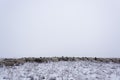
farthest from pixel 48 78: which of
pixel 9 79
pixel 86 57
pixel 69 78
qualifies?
pixel 86 57

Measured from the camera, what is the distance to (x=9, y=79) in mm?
9656

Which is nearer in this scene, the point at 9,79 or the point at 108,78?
the point at 9,79

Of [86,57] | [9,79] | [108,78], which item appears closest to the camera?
[9,79]

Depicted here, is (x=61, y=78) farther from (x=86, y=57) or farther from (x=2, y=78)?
(x=86, y=57)

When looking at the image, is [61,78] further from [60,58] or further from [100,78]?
[60,58]

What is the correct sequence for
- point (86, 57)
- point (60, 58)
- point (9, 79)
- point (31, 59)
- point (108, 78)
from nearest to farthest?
point (9, 79), point (108, 78), point (31, 59), point (60, 58), point (86, 57)

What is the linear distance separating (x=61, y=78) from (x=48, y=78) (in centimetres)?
72

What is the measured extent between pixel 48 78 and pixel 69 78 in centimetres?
116

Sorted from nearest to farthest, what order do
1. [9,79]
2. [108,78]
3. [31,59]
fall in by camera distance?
[9,79] → [108,78] → [31,59]

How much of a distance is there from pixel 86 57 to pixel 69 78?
17.8 meters

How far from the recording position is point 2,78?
9969 millimetres

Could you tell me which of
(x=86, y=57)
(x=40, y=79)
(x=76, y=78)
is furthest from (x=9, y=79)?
(x=86, y=57)

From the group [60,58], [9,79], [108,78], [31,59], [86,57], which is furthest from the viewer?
[86,57]

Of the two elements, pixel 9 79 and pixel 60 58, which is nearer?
pixel 9 79
